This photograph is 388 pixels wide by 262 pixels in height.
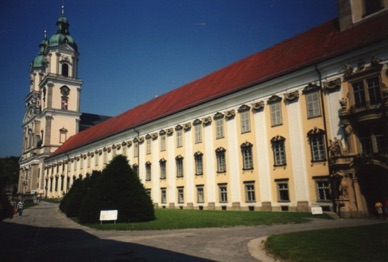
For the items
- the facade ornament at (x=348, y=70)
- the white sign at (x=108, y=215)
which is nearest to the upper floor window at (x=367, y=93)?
the facade ornament at (x=348, y=70)

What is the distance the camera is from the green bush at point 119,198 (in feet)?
67.4

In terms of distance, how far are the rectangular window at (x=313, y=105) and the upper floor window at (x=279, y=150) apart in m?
3.06

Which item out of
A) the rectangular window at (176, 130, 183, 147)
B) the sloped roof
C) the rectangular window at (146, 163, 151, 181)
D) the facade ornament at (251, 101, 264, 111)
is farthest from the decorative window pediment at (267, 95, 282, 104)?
the rectangular window at (146, 163, 151, 181)

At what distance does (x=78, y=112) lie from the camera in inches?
3246

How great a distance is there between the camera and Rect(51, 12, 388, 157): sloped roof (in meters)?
24.0

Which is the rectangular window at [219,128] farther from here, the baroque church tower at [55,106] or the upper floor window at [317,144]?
the baroque church tower at [55,106]

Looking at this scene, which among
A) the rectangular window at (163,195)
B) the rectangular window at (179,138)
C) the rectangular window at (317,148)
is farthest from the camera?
the rectangular window at (163,195)

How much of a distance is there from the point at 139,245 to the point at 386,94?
1773 cm

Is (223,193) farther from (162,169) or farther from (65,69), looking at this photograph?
(65,69)

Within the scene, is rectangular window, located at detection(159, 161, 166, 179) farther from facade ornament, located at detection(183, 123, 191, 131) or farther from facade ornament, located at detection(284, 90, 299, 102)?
facade ornament, located at detection(284, 90, 299, 102)

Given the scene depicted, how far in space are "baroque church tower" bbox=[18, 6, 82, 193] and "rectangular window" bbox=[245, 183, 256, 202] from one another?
6255cm

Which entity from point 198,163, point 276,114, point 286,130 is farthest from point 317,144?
point 198,163

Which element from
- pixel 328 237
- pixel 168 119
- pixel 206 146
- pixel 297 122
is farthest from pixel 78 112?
pixel 328 237

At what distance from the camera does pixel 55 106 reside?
79.6 metres
